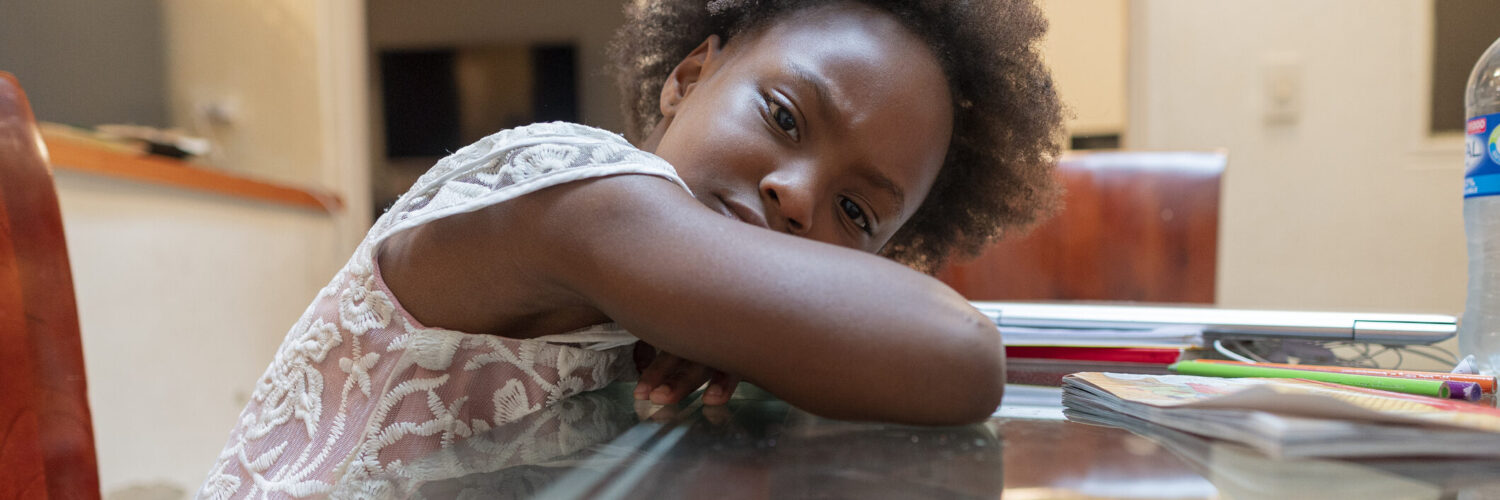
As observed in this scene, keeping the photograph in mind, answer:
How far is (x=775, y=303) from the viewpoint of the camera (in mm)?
386

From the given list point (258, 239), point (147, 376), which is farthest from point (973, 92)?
point (258, 239)

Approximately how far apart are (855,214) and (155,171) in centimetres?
144

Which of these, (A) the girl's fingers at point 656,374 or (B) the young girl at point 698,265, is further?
(A) the girl's fingers at point 656,374

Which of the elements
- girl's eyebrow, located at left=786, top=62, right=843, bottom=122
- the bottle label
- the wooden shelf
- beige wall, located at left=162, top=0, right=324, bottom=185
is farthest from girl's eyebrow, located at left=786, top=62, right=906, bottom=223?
beige wall, located at left=162, top=0, right=324, bottom=185

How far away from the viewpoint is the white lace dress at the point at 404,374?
491 millimetres

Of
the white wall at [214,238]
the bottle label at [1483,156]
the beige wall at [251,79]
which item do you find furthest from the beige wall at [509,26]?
the bottle label at [1483,156]

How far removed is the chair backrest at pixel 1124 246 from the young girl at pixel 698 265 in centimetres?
63

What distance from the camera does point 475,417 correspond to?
530 millimetres

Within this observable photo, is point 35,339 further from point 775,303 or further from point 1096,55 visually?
point 1096,55

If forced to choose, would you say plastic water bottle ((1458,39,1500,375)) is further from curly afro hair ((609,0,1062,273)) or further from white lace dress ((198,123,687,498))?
white lace dress ((198,123,687,498))

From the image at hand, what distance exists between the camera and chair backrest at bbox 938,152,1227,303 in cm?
142

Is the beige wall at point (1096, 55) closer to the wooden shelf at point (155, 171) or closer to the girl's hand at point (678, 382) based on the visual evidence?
the girl's hand at point (678, 382)

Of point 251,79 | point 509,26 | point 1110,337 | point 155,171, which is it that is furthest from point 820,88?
point 509,26

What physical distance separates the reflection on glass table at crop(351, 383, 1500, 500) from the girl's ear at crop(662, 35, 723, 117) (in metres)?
0.38
